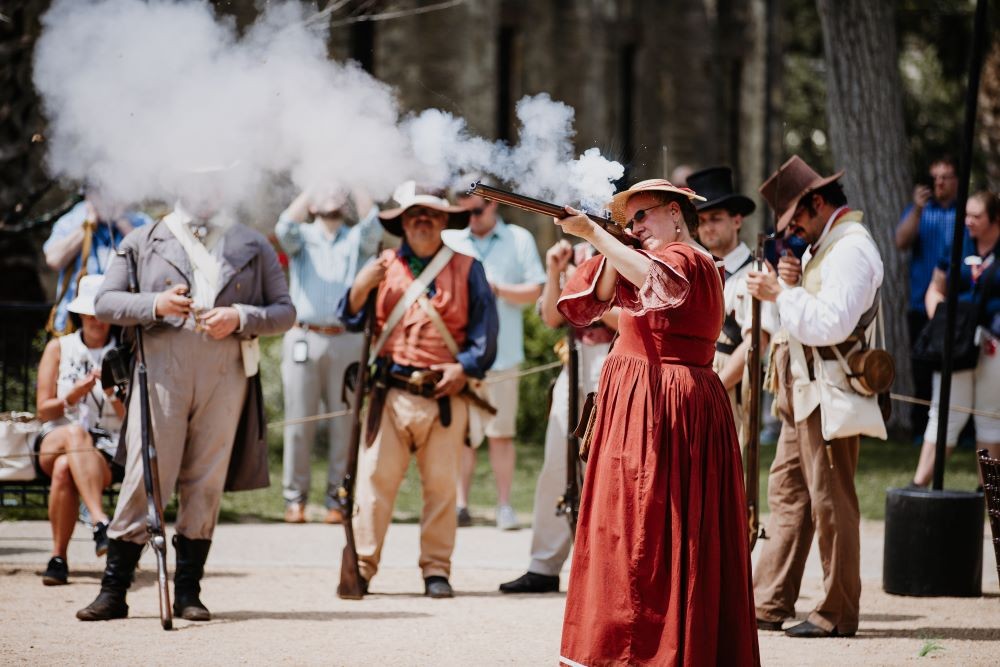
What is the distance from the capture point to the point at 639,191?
18.2 feet

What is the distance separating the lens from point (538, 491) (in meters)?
8.25

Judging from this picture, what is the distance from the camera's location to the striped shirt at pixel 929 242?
452 inches

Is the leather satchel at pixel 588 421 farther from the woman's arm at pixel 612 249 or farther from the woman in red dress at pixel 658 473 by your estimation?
the woman's arm at pixel 612 249

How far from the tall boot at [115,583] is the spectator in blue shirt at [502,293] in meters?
3.79

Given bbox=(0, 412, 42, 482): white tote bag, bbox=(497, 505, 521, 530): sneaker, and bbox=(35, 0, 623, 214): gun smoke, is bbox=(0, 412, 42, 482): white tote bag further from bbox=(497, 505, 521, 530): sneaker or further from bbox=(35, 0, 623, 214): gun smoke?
bbox=(497, 505, 521, 530): sneaker

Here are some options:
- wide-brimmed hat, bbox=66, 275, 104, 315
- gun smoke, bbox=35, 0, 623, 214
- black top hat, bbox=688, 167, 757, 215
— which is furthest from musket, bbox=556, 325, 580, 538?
wide-brimmed hat, bbox=66, 275, 104, 315

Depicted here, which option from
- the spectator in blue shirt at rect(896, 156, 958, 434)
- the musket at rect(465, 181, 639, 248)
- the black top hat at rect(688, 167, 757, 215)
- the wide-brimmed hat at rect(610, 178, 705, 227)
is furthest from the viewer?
the spectator in blue shirt at rect(896, 156, 958, 434)

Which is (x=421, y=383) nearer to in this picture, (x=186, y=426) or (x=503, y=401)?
(x=186, y=426)

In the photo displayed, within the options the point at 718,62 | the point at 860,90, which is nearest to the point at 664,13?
the point at 718,62

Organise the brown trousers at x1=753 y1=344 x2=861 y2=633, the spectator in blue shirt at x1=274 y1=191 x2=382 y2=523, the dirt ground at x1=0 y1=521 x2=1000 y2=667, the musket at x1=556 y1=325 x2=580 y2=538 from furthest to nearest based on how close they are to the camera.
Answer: the spectator in blue shirt at x1=274 y1=191 x2=382 y2=523 → the musket at x1=556 y1=325 x2=580 y2=538 → the brown trousers at x1=753 y1=344 x2=861 y2=633 → the dirt ground at x1=0 y1=521 x2=1000 y2=667

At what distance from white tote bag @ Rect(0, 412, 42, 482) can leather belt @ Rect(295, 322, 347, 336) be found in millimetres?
2863

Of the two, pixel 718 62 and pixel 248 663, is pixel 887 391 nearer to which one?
pixel 248 663

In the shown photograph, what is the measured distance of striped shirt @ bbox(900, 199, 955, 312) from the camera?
1147 centimetres

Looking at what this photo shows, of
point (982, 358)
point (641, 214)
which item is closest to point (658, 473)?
point (641, 214)
